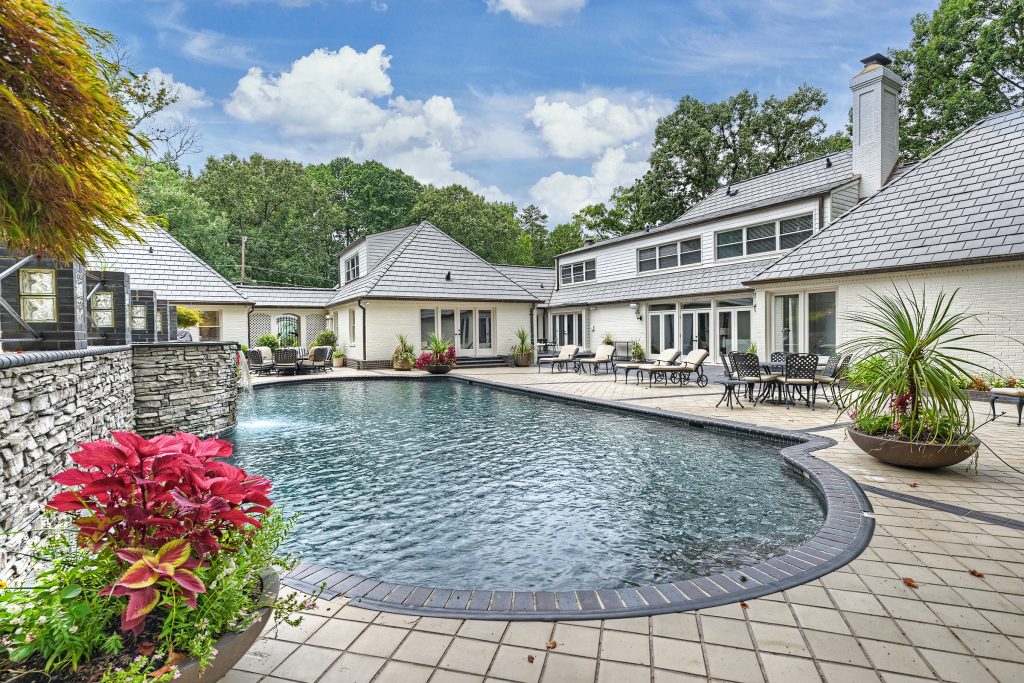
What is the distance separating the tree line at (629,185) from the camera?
21.4m

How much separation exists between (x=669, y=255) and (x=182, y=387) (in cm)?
1690

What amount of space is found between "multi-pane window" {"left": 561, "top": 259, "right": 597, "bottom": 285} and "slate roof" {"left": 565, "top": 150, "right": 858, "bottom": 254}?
2337 mm

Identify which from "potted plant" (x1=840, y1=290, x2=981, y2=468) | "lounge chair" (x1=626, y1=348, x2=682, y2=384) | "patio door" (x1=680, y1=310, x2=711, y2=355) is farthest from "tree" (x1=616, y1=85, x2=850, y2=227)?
"potted plant" (x1=840, y1=290, x2=981, y2=468)

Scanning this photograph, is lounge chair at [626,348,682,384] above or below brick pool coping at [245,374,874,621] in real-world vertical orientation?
above

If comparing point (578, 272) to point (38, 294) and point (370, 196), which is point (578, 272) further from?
point (370, 196)

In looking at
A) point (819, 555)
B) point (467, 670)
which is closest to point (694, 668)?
point (467, 670)

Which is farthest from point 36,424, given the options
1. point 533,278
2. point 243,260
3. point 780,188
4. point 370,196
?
point 370,196

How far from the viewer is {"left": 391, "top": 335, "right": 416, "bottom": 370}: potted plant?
18312 millimetres

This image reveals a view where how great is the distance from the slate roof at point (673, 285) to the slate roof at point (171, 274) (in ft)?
45.2

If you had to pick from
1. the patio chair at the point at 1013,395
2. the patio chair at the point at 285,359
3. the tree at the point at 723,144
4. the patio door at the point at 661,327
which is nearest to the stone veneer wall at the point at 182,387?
the patio chair at the point at 285,359

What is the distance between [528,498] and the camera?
16.1 ft

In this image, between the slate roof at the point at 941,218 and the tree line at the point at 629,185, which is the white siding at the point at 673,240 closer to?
the slate roof at the point at 941,218

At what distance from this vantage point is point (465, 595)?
9.29 feet

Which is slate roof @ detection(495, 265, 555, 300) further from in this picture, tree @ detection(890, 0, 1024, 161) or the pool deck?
the pool deck
